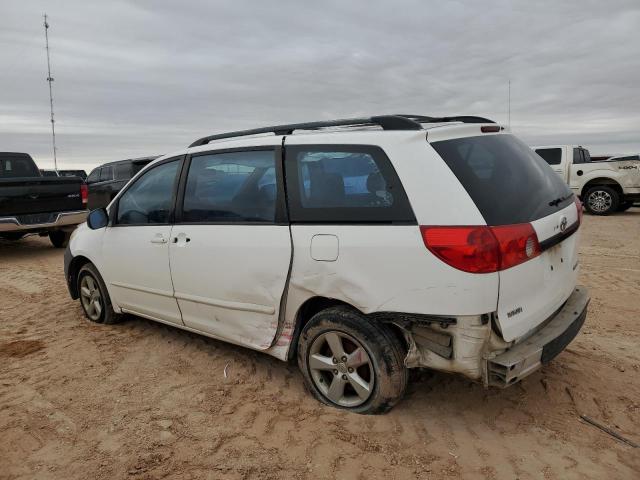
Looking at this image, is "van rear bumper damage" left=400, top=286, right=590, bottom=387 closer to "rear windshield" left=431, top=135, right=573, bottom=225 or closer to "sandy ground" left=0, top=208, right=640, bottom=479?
"sandy ground" left=0, top=208, right=640, bottom=479

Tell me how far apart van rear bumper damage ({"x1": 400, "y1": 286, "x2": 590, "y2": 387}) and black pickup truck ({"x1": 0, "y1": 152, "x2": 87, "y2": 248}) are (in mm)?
8172

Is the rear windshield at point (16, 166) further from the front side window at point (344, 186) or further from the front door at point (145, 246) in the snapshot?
the front side window at point (344, 186)

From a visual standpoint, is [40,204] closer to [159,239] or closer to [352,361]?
[159,239]

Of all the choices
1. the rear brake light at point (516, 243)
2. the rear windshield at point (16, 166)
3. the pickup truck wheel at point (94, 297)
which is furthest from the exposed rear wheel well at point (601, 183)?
the rear windshield at point (16, 166)

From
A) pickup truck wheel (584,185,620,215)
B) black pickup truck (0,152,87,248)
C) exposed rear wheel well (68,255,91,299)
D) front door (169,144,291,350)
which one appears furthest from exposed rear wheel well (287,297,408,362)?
pickup truck wheel (584,185,620,215)

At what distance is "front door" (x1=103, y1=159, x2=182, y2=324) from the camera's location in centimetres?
397

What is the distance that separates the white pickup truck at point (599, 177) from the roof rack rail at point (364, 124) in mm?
10915

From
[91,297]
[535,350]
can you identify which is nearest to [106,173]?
[91,297]

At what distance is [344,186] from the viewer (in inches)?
119

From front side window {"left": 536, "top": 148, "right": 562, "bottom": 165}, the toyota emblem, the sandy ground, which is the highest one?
front side window {"left": 536, "top": 148, "right": 562, "bottom": 165}

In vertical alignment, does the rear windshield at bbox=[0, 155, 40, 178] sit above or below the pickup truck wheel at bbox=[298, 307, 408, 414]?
above

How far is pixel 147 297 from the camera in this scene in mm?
4219

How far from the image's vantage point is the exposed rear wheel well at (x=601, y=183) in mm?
13625

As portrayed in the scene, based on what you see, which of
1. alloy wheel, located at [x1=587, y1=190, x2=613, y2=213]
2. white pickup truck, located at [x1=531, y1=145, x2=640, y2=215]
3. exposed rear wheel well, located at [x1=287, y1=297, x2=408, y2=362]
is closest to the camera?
exposed rear wheel well, located at [x1=287, y1=297, x2=408, y2=362]
